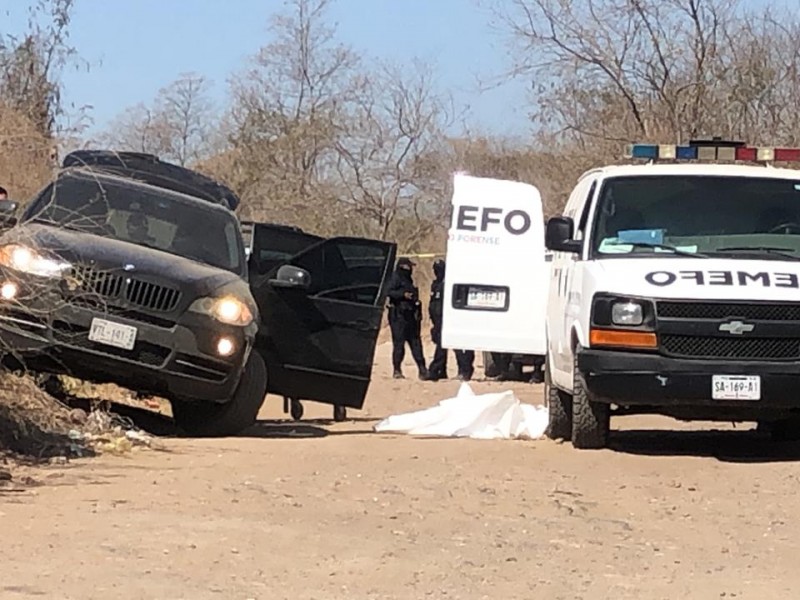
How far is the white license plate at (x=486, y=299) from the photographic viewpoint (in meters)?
13.2

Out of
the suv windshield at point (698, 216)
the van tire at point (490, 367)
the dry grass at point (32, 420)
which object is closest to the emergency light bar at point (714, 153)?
the suv windshield at point (698, 216)

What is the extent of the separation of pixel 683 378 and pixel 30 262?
13.8 feet

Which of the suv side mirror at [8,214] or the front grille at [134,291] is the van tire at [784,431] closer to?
the front grille at [134,291]

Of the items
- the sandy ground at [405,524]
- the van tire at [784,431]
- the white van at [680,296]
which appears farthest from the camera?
the van tire at [784,431]

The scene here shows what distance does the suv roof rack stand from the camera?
12.5 metres

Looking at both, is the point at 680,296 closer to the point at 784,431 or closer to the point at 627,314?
the point at 627,314

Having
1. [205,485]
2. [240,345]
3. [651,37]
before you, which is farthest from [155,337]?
[651,37]

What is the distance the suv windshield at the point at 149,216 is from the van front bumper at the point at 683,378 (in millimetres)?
3518

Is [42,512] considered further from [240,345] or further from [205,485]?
[240,345]

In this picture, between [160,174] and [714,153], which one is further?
[160,174]

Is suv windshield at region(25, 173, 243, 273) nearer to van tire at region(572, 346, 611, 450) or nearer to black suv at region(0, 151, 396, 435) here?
black suv at region(0, 151, 396, 435)

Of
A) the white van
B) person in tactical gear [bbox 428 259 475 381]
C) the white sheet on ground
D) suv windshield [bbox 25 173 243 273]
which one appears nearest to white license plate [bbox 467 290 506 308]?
the white sheet on ground

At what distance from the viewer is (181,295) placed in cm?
1067

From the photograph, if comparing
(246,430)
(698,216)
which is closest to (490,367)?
(246,430)
